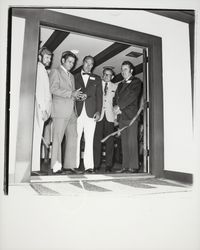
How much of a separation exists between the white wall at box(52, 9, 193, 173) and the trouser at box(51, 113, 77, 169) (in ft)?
2.62

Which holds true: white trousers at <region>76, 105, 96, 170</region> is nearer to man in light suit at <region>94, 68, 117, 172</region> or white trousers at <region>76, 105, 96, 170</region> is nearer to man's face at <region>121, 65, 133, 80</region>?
man in light suit at <region>94, 68, 117, 172</region>

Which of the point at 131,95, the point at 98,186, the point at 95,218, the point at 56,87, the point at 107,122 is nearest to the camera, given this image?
the point at 95,218

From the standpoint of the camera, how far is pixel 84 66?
237 cm

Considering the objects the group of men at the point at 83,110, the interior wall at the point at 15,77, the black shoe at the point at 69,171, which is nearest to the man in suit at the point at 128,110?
the group of men at the point at 83,110

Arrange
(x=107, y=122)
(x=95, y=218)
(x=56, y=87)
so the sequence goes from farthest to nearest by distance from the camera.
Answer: (x=107, y=122)
(x=56, y=87)
(x=95, y=218)

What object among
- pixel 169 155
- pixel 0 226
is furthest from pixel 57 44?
pixel 0 226

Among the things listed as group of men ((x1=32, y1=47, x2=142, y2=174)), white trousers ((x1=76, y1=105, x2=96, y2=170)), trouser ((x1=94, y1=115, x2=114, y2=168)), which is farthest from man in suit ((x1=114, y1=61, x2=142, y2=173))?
white trousers ((x1=76, y1=105, x2=96, y2=170))

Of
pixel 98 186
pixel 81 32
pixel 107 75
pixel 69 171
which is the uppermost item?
pixel 81 32

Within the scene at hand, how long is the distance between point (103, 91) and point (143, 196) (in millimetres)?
927

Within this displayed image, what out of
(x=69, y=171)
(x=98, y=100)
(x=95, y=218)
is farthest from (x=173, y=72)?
(x=95, y=218)

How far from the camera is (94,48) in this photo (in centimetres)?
238

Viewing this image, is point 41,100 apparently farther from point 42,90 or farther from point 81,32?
point 81,32

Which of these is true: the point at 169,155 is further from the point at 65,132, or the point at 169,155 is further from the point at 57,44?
the point at 57,44

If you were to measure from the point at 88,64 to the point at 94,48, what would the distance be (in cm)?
15
